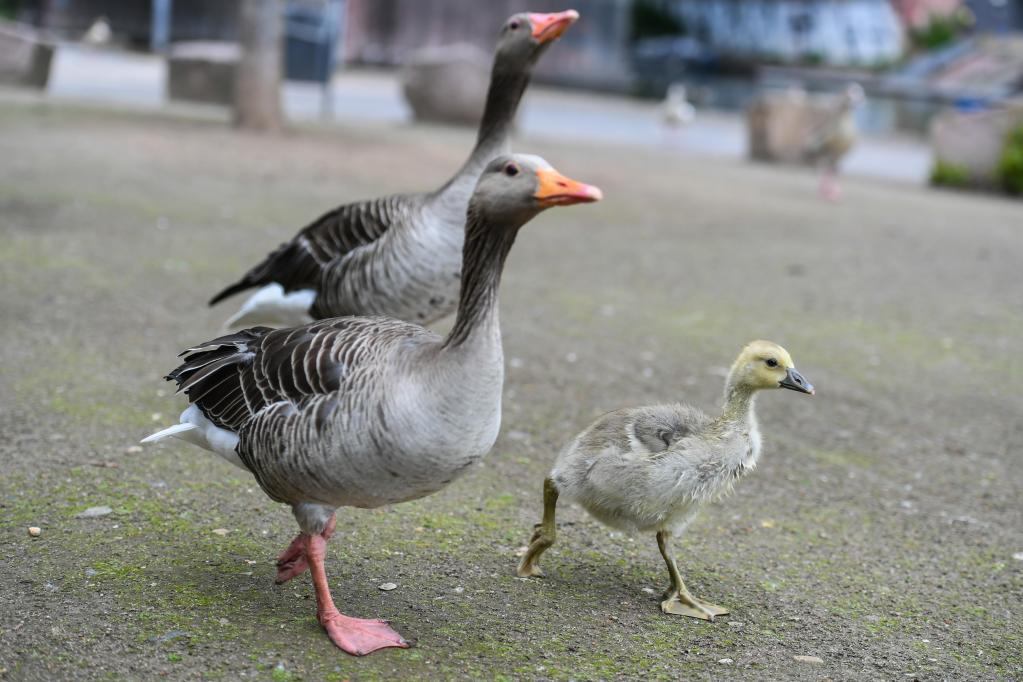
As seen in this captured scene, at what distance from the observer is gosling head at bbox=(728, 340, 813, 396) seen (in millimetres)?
4129

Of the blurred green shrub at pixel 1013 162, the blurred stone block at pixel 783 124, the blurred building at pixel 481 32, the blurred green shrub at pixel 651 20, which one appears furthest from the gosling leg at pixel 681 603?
the blurred green shrub at pixel 651 20

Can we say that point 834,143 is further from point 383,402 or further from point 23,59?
point 383,402

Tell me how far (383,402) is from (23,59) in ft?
55.7

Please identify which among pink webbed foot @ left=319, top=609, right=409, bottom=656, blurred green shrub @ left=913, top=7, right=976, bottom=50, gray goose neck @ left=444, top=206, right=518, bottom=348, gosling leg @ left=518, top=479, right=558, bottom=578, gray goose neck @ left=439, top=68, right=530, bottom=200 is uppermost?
blurred green shrub @ left=913, top=7, right=976, bottom=50

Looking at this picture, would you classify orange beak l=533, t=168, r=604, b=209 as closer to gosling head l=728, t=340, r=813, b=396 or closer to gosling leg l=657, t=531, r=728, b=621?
gosling head l=728, t=340, r=813, b=396

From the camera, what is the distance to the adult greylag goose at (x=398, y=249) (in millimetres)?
5160

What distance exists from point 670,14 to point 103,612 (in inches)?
1901

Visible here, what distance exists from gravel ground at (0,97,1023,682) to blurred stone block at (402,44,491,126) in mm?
8025

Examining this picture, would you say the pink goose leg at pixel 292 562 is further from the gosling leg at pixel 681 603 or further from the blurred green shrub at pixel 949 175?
the blurred green shrub at pixel 949 175

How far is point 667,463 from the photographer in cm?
403

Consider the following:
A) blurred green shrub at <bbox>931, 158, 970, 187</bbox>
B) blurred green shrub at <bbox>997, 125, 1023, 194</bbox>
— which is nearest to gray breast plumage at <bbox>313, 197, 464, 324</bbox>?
blurred green shrub at <bbox>997, 125, 1023, 194</bbox>

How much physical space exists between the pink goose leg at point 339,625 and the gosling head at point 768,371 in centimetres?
153

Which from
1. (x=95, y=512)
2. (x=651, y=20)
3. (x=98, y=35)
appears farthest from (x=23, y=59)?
(x=651, y=20)

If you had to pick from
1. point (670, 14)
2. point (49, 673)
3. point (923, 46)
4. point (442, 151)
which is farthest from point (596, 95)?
point (49, 673)
